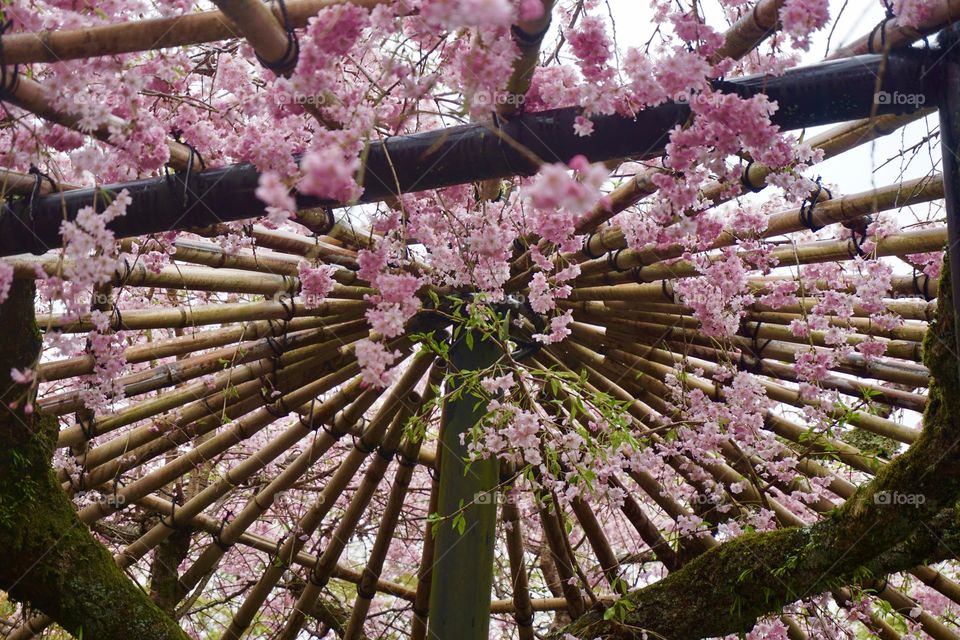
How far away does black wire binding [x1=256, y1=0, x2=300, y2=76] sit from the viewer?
2633mm

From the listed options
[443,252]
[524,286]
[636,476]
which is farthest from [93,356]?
[636,476]

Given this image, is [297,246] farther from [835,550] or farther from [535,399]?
[835,550]

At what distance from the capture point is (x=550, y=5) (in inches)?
99.7

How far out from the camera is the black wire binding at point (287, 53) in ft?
8.64

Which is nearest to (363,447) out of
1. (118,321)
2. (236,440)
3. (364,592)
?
(236,440)

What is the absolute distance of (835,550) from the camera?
3.84m

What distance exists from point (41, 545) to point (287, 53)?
98.8 inches

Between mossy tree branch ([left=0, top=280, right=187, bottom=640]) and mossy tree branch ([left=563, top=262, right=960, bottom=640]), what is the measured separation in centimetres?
239

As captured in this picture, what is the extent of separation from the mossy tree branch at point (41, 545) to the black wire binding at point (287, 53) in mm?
1851

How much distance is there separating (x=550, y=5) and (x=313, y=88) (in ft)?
2.53

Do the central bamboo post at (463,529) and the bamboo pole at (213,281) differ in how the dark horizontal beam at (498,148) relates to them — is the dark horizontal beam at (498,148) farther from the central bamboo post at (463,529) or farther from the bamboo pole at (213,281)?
the central bamboo post at (463,529)

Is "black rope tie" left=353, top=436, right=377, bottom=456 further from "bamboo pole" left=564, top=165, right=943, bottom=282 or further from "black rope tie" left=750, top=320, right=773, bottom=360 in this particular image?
"black rope tie" left=750, top=320, right=773, bottom=360

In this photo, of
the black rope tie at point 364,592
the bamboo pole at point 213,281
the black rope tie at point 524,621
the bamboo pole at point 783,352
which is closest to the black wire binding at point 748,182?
the bamboo pole at point 783,352

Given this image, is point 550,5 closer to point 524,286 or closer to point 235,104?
point 235,104
